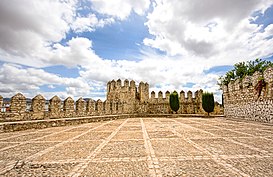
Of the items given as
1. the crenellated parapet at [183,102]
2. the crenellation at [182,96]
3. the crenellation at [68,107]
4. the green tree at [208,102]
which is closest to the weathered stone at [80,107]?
the crenellation at [68,107]

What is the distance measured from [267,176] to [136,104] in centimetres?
1930

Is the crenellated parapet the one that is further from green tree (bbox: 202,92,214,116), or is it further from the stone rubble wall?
green tree (bbox: 202,92,214,116)

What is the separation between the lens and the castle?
27.6 ft

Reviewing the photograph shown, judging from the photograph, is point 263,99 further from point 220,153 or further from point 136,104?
point 136,104

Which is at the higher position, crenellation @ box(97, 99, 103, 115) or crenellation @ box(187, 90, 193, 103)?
crenellation @ box(187, 90, 193, 103)

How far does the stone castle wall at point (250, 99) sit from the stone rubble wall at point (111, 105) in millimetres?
5586

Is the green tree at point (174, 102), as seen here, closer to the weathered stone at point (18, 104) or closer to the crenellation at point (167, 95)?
the crenellation at point (167, 95)

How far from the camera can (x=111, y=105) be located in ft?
54.1

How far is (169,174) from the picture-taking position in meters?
2.48

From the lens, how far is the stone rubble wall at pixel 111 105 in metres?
8.42

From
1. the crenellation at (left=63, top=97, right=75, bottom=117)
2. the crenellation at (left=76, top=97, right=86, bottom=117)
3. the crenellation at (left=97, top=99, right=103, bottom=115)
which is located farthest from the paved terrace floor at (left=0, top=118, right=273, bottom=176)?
the crenellation at (left=97, top=99, right=103, bottom=115)

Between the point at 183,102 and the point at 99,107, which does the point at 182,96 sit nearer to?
the point at 183,102

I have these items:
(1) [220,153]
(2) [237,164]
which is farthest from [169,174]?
(1) [220,153]

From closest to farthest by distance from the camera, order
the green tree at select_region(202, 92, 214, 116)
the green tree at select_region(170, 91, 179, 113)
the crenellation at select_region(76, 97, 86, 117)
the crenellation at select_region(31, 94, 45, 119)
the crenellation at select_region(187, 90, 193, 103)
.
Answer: the crenellation at select_region(31, 94, 45, 119), the crenellation at select_region(76, 97, 86, 117), the green tree at select_region(202, 92, 214, 116), the green tree at select_region(170, 91, 179, 113), the crenellation at select_region(187, 90, 193, 103)
